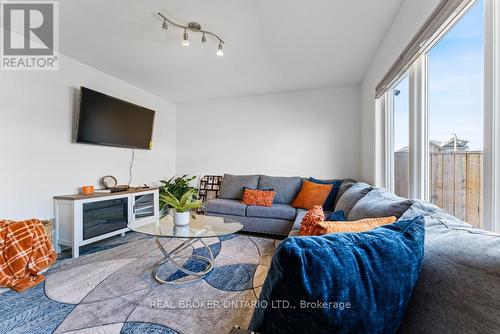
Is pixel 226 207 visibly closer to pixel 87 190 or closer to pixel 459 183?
pixel 87 190

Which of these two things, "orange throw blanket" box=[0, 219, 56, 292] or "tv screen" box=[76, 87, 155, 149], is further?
"tv screen" box=[76, 87, 155, 149]

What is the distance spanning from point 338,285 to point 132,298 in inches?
70.0

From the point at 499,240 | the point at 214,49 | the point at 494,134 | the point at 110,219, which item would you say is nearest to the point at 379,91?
the point at 494,134

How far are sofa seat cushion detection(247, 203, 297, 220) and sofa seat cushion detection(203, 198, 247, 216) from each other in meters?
0.13

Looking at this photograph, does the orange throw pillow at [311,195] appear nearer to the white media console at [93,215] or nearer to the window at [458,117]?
the window at [458,117]

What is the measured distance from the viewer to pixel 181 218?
6.90 feet

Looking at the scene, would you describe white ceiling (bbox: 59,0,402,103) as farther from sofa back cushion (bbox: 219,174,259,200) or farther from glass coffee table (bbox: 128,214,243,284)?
glass coffee table (bbox: 128,214,243,284)

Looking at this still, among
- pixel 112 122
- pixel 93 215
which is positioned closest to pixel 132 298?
pixel 93 215

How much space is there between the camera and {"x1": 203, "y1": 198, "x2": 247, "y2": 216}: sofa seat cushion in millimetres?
3324

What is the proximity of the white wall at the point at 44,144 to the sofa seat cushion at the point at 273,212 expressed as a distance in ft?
7.12

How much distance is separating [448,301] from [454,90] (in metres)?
1.25

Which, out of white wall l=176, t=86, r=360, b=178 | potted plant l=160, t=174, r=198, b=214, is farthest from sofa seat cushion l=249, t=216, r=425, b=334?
potted plant l=160, t=174, r=198, b=214

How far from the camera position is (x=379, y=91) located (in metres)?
2.41

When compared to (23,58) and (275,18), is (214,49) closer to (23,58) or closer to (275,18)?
(275,18)
